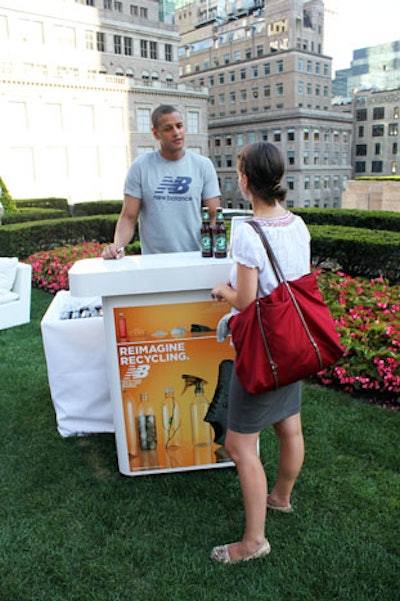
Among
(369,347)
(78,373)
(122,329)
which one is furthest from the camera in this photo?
(369,347)

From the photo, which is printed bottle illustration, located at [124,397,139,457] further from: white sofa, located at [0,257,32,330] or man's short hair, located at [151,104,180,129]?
white sofa, located at [0,257,32,330]

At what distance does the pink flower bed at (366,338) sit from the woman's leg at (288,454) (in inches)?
71.0

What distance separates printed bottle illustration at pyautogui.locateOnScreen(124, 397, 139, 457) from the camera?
3324mm

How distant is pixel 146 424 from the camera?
336 centimetres

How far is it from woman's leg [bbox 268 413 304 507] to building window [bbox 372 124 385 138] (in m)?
97.1

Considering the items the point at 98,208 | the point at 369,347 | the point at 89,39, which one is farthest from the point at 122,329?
the point at 89,39

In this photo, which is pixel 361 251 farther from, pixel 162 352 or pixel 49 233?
pixel 49 233

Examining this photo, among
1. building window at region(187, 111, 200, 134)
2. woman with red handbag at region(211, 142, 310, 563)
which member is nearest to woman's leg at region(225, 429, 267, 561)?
woman with red handbag at region(211, 142, 310, 563)

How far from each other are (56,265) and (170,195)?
652 cm

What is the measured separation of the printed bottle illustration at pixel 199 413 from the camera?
132 inches

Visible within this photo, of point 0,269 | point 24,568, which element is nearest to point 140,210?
point 24,568

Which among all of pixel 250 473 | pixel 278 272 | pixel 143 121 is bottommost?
pixel 250 473

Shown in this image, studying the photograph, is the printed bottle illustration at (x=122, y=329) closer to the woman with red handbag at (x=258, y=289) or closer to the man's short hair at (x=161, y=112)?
the woman with red handbag at (x=258, y=289)

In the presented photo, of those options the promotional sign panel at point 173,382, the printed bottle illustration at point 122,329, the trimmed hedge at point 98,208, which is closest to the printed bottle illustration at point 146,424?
the promotional sign panel at point 173,382
